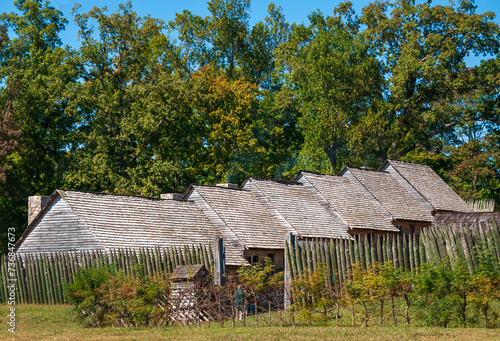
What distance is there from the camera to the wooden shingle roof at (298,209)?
37.0 metres

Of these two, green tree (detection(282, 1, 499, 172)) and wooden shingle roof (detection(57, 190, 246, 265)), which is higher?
green tree (detection(282, 1, 499, 172))

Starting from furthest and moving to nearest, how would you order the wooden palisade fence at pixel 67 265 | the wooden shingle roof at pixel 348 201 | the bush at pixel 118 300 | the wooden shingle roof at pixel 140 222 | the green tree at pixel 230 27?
1. the green tree at pixel 230 27
2. the wooden shingle roof at pixel 348 201
3. the wooden shingle roof at pixel 140 222
4. the wooden palisade fence at pixel 67 265
5. the bush at pixel 118 300

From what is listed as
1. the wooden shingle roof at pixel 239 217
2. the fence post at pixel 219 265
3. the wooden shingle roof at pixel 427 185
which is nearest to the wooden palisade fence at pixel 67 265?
the fence post at pixel 219 265

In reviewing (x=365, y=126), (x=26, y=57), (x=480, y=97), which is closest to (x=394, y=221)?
(x=365, y=126)

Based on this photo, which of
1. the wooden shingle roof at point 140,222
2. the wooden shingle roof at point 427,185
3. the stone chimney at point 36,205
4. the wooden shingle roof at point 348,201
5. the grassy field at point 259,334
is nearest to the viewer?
the grassy field at point 259,334

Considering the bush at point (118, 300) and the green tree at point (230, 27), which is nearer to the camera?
the bush at point (118, 300)

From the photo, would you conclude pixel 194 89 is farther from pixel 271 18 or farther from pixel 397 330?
pixel 397 330

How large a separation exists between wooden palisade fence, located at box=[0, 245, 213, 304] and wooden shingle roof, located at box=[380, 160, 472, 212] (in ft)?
80.7

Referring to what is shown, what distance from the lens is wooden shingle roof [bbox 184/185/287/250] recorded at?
33469 mm

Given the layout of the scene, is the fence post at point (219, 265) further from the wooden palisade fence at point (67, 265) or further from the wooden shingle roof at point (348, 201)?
the wooden shingle roof at point (348, 201)

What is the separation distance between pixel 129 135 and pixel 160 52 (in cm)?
1456

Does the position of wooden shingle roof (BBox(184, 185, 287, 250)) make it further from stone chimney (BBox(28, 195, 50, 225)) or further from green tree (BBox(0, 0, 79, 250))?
green tree (BBox(0, 0, 79, 250))

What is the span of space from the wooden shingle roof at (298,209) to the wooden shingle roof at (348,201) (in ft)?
2.12

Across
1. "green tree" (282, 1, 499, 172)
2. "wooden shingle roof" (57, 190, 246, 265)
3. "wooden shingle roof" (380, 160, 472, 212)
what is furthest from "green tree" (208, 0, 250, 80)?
"wooden shingle roof" (57, 190, 246, 265)
